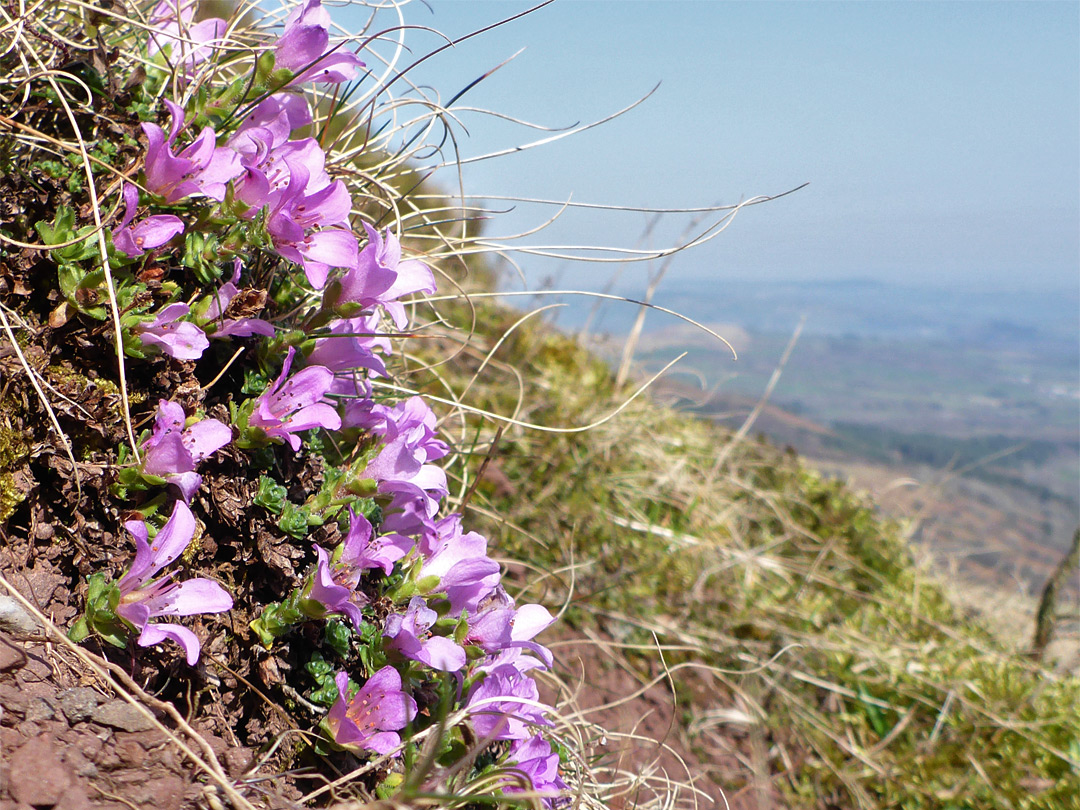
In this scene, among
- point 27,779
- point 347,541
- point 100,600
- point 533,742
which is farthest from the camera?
point 533,742

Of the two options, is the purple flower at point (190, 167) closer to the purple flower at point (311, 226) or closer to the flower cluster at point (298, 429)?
the flower cluster at point (298, 429)

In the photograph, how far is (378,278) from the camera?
1.58 m

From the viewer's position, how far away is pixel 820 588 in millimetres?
4738

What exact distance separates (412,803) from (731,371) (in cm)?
337

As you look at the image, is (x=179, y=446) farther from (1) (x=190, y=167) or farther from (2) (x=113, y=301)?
(1) (x=190, y=167)

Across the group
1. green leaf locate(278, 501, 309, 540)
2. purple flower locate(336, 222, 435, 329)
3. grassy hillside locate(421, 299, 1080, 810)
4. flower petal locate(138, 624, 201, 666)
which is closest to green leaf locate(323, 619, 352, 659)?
green leaf locate(278, 501, 309, 540)

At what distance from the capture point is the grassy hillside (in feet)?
10.7

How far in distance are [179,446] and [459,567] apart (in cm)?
63

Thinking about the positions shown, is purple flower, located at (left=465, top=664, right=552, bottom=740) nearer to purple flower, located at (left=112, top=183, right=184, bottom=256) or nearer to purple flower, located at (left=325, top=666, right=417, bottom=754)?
purple flower, located at (left=325, top=666, right=417, bottom=754)

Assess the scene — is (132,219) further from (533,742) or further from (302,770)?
(533,742)

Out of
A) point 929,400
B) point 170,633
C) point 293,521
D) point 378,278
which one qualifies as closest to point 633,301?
point 378,278

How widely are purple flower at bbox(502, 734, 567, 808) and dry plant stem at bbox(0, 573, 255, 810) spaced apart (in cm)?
58

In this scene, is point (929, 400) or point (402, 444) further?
point (929, 400)

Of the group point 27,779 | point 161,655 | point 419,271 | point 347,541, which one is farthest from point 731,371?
point 27,779
